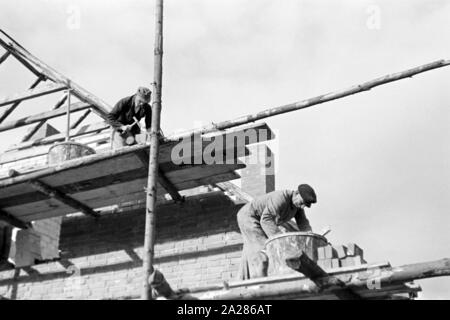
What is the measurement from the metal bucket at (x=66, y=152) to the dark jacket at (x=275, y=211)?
3192mm

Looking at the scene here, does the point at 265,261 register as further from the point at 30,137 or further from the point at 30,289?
the point at 30,137

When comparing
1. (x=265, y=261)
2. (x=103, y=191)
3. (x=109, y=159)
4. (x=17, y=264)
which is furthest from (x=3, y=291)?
(x=265, y=261)

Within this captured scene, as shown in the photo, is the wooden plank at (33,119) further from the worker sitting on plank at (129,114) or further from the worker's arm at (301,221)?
the worker's arm at (301,221)

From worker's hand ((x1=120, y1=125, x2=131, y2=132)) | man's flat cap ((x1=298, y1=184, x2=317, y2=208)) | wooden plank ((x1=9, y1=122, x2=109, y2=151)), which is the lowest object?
man's flat cap ((x1=298, y1=184, x2=317, y2=208))

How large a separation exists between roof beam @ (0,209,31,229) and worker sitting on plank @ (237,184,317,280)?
475 cm

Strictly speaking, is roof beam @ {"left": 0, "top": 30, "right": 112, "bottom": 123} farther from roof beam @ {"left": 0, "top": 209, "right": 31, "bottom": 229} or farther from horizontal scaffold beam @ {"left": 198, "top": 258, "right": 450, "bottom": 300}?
horizontal scaffold beam @ {"left": 198, "top": 258, "right": 450, "bottom": 300}

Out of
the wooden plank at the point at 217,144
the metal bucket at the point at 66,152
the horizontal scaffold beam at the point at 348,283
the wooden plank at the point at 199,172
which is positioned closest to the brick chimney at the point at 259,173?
the wooden plank at the point at 199,172

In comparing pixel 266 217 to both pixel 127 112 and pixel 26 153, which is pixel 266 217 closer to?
pixel 127 112

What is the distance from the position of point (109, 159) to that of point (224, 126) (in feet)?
6.38

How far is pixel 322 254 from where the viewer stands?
27.0ft

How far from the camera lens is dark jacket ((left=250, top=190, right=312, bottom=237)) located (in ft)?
29.7

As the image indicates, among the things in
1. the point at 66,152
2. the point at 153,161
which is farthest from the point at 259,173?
the point at 153,161

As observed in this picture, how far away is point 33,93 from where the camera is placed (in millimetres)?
14102

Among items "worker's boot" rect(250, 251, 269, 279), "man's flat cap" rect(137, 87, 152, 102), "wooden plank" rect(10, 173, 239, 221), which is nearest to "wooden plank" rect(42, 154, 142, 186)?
"wooden plank" rect(10, 173, 239, 221)
